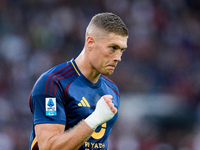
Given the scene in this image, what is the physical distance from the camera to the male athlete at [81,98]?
3.22 m

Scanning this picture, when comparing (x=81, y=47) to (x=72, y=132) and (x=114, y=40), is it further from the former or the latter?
(x=72, y=132)

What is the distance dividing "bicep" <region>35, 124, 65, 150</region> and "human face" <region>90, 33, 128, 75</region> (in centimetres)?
70

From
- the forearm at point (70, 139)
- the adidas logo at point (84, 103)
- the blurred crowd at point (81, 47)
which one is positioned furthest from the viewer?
the blurred crowd at point (81, 47)

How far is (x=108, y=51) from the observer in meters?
3.60

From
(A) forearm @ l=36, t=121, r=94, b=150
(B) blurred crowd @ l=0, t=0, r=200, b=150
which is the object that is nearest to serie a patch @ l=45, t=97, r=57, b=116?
(A) forearm @ l=36, t=121, r=94, b=150

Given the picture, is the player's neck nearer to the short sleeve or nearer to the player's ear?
the player's ear

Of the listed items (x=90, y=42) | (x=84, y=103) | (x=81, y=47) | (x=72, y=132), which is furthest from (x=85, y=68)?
(x=81, y=47)

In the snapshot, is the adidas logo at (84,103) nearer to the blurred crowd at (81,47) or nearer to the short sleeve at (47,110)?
the short sleeve at (47,110)

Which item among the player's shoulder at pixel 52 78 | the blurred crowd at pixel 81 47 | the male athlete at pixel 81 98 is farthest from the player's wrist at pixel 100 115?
the blurred crowd at pixel 81 47

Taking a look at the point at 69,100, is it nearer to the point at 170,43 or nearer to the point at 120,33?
the point at 120,33

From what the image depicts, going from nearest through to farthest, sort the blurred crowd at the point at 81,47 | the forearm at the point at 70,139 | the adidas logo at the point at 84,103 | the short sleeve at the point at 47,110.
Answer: the forearm at the point at 70,139, the short sleeve at the point at 47,110, the adidas logo at the point at 84,103, the blurred crowd at the point at 81,47

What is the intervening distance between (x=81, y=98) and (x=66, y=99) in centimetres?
16

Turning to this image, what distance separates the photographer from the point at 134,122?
34.0 feet

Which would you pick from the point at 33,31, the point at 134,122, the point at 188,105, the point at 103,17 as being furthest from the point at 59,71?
the point at 33,31
